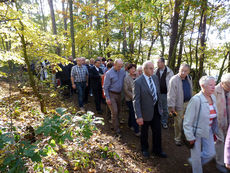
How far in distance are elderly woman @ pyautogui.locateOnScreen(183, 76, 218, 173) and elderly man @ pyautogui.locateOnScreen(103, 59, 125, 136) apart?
2239 mm

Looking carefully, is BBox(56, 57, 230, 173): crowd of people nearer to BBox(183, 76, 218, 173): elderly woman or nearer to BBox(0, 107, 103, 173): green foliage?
BBox(183, 76, 218, 173): elderly woman

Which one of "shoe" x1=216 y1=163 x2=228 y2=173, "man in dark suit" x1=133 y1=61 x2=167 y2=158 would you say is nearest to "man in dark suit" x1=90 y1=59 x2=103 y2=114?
"man in dark suit" x1=133 y1=61 x2=167 y2=158

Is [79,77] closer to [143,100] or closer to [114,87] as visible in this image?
[114,87]

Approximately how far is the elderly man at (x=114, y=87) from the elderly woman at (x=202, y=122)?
224cm

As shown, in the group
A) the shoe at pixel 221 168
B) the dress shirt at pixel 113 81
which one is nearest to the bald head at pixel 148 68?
the dress shirt at pixel 113 81

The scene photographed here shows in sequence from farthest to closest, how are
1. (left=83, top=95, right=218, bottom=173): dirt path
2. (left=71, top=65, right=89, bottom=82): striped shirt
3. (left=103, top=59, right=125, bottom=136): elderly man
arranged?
(left=71, top=65, right=89, bottom=82): striped shirt
(left=103, top=59, right=125, bottom=136): elderly man
(left=83, top=95, right=218, bottom=173): dirt path

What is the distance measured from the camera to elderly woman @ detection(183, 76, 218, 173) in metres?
2.58

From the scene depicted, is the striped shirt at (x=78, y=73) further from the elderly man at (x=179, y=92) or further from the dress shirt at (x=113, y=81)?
the elderly man at (x=179, y=92)

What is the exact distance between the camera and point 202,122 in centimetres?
260

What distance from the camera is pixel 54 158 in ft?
9.46

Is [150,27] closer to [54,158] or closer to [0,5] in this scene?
[0,5]

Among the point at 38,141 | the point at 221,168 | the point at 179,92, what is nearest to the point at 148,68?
the point at 179,92

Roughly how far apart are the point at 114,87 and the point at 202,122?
2.52 metres

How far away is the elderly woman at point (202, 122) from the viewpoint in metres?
2.58
